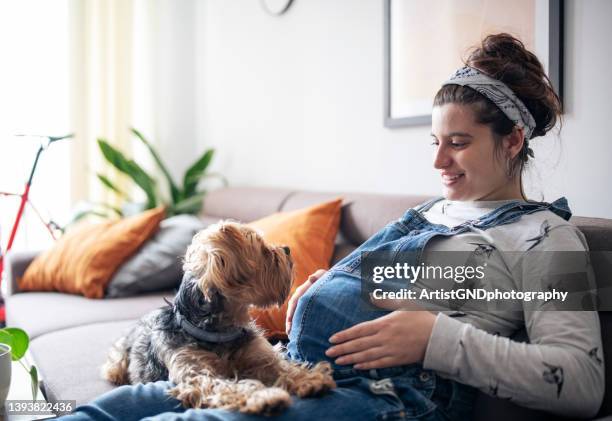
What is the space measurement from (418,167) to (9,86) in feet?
9.45

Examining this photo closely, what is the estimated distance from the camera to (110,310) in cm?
244

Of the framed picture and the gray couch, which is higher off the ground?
the framed picture

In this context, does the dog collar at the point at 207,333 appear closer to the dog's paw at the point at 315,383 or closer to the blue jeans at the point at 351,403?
the blue jeans at the point at 351,403

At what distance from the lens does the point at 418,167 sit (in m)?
2.34

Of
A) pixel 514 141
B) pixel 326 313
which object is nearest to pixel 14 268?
pixel 326 313

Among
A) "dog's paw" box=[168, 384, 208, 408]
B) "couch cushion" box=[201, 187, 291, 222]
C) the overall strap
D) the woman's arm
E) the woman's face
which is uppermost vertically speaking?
the woman's face

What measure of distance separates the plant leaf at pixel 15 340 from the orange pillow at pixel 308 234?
2.68ft

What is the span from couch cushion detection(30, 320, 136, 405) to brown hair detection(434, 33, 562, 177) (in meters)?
1.22

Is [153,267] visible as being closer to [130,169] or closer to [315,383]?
[130,169]

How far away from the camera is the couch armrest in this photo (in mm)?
2928

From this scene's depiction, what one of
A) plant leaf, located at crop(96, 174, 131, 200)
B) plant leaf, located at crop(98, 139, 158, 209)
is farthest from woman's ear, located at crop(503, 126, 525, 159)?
plant leaf, located at crop(96, 174, 131, 200)

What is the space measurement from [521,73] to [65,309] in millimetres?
2027

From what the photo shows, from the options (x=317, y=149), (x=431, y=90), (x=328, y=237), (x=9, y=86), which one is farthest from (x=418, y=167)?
(x=9, y=86)

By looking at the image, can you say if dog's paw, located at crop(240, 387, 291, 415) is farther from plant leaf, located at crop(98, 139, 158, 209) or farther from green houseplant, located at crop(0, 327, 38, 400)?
plant leaf, located at crop(98, 139, 158, 209)
